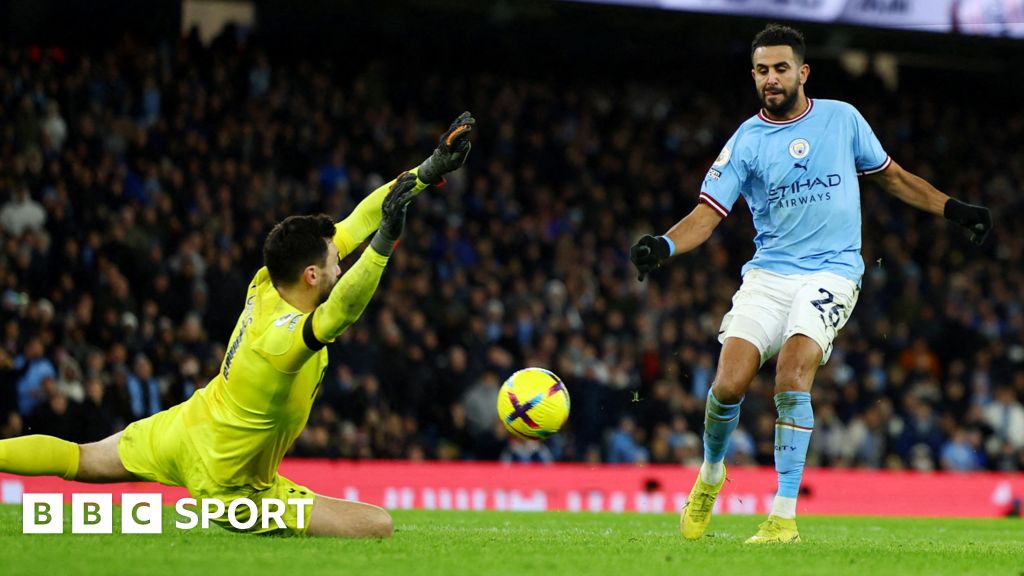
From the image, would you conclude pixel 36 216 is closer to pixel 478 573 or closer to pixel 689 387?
pixel 689 387

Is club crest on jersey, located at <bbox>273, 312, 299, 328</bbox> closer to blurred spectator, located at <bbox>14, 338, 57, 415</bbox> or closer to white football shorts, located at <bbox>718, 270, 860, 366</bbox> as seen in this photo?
white football shorts, located at <bbox>718, 270, 860, 366</bbox>

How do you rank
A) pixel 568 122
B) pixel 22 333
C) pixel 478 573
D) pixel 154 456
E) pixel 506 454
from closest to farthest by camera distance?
1. pixel 478 573
2. pixel 154 456
3. pixel 22 333
4. pixel 506 454
5. pixel 568 122

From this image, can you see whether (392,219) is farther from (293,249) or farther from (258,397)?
(258,397)

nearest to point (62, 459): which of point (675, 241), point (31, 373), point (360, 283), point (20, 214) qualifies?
point (360, 283)

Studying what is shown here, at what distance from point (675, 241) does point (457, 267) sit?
10540mm

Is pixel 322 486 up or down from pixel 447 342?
down

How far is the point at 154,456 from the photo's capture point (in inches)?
269

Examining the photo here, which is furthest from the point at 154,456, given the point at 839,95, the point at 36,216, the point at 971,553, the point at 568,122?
the point at 839,95

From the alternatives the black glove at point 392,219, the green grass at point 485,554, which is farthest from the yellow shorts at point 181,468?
the black glove at point 392,219

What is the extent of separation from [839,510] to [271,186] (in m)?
7.69

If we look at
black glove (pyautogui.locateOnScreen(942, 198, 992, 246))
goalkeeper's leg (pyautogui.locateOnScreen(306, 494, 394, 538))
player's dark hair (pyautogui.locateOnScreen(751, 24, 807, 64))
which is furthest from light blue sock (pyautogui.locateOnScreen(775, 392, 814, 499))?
goalkeeper's leg (pyautogui.locateOnScreen(306, 494, 394, 538))

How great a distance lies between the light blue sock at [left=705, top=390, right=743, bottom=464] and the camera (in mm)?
7500

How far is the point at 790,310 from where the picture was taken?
7367 millimetres

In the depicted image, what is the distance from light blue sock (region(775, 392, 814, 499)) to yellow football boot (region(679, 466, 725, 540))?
466 mm
